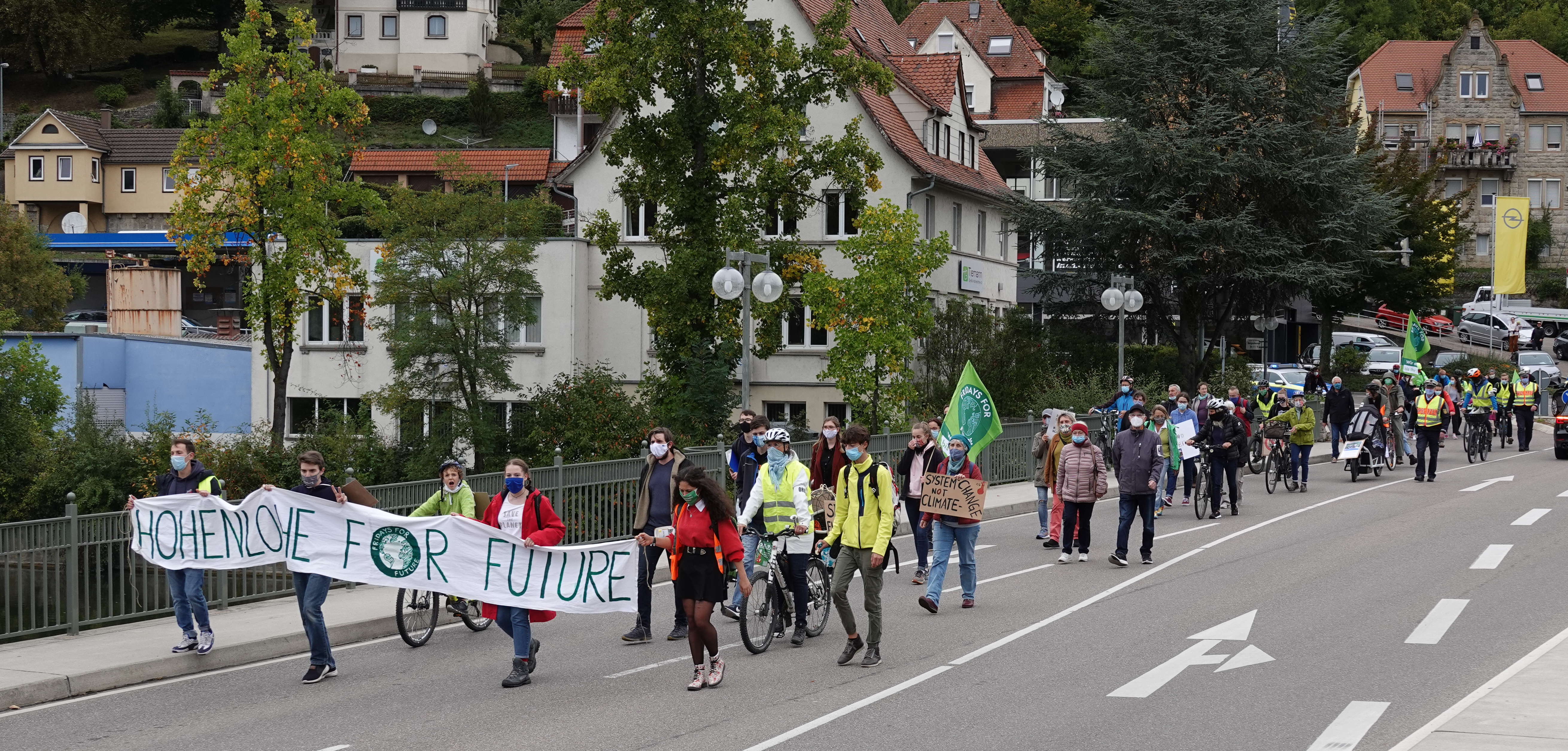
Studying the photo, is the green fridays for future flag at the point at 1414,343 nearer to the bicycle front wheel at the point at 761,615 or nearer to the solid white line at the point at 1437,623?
the solid white line at the point at 1437,623

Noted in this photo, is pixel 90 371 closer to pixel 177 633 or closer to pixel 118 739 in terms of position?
pixel 177 633

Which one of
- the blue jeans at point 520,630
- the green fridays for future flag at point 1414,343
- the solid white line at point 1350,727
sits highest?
the green fridays for future flag at point 1414,343

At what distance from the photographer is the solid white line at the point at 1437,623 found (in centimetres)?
1344

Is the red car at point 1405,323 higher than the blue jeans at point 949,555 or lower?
higher

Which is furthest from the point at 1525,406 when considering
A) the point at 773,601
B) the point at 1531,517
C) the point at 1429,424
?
the point at 773,601

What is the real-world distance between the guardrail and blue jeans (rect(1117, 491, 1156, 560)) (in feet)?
19.6

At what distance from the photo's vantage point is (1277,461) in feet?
93.2

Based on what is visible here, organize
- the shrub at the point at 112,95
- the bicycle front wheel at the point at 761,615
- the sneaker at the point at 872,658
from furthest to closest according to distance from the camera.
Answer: the shrub at the point at 112,95
the bicycle front wheel at the point at 761,615
the sneaker at the point at 872,658

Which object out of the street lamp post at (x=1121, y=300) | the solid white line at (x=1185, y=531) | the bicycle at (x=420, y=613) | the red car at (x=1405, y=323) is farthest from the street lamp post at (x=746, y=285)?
the red car at (x=1405, y=323)

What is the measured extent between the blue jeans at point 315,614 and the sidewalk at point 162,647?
29.9 inches

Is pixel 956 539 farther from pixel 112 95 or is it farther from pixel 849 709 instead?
pixel 112 95

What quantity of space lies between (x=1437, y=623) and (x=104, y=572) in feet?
40.9

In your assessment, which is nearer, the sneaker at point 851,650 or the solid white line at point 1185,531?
the sneaker at point 851,650

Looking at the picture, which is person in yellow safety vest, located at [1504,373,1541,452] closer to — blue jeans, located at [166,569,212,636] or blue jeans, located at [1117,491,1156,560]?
blue jeans, located at [1117,491,1156,560]
